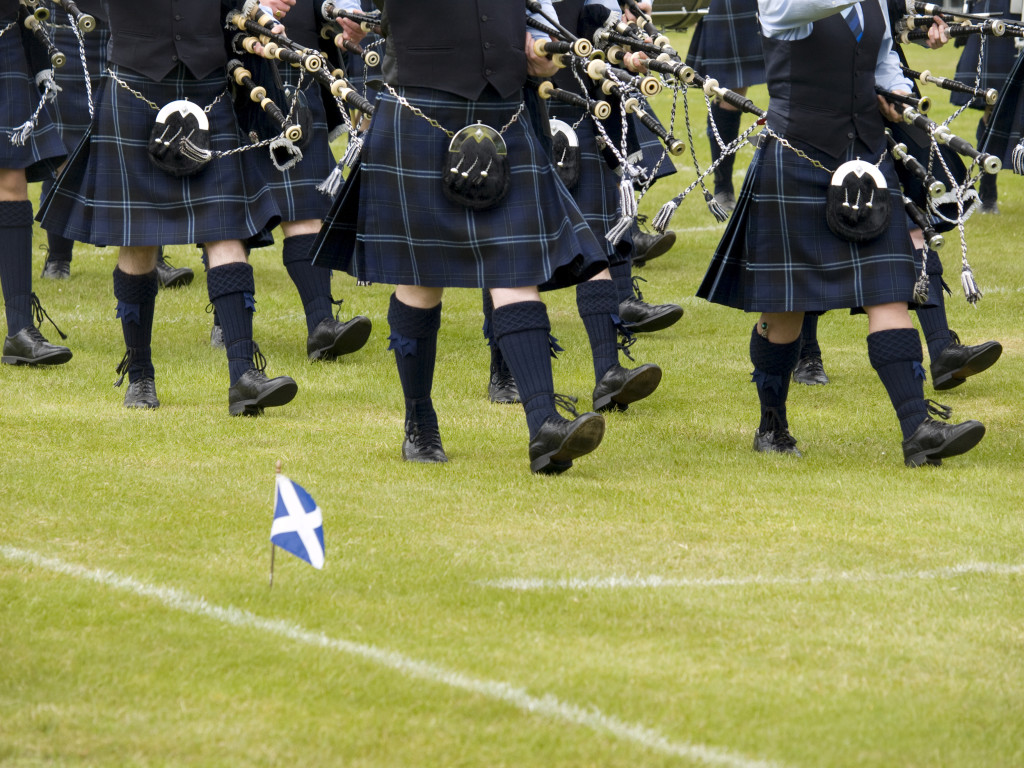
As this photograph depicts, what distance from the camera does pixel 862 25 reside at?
416cm

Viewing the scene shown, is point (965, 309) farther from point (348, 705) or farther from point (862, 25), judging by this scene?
point (348, 705)

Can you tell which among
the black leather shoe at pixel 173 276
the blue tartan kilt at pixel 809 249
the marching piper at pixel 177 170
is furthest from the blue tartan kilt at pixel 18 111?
the blue tartan kilt at pixel 809 249

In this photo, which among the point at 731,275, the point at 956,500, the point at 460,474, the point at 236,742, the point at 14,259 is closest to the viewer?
the point at 236,742

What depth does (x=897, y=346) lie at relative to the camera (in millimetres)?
4203

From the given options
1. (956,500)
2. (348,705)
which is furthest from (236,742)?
(956,500)

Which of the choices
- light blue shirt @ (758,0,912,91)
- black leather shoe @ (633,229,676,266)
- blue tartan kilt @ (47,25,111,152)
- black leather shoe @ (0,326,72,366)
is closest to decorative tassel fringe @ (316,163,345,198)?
black leather shoe @ (0,326,72,366)

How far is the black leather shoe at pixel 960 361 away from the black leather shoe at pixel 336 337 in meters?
1.99

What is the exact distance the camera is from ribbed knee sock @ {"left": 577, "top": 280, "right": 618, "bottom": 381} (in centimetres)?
503

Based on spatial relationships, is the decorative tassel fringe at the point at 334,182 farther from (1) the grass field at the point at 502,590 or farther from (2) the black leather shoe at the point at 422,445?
(2) the black leather shoe at the point at 422,445

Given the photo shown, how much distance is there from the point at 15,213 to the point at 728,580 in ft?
11.5

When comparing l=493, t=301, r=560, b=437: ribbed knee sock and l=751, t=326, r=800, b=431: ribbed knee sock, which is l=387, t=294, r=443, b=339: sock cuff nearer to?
l=493, t=301, r=560, b=437: ribbed knee sock

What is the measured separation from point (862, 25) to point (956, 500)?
128 centimetres

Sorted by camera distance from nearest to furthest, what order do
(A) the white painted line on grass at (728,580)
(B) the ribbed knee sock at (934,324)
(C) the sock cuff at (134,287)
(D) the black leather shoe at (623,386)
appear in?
(A) the white painted line on grass at (728,580), (D) the black leather shoe at (623,386), (C) the sock cuff at (134,287), (B) the ribbed knee sock at (934,324)

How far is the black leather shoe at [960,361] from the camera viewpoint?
507 cm
